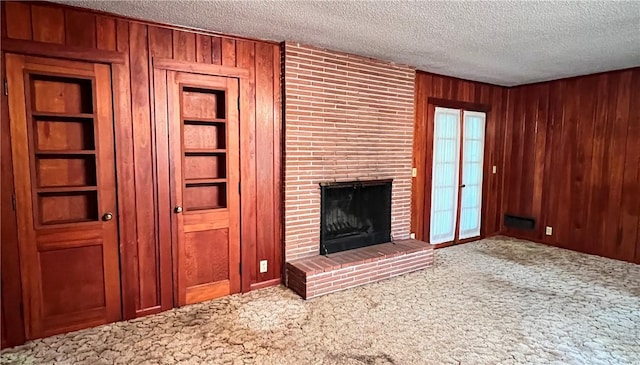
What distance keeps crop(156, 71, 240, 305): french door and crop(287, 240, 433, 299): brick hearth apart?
0.67 metres

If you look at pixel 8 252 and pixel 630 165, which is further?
pixel 630 165

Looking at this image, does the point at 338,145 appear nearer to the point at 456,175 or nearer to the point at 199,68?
the point at 199,68

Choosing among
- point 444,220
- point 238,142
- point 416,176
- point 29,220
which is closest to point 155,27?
point 238,142

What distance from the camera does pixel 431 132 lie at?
487cm

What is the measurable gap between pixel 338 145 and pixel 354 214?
85 cm

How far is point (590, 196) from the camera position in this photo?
484cm

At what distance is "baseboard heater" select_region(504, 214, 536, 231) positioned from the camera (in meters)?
5.51

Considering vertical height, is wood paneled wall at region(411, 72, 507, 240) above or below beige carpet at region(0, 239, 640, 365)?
above

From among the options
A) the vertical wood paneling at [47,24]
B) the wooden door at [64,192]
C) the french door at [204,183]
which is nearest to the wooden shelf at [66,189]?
the wooden door at [64,192]

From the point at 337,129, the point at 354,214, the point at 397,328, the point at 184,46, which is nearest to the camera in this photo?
the point at 397,328

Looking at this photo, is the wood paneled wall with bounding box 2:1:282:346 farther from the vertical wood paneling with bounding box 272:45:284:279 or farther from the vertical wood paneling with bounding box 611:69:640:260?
the vertical wood paneling with bounding box 611:69:640:260

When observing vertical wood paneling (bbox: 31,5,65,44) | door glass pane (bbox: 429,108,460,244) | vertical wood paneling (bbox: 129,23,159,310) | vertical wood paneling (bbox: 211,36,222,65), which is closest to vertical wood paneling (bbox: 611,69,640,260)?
door glass pane (bbox: 429,108,460,244)

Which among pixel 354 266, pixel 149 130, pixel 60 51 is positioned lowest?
pixel 354 266

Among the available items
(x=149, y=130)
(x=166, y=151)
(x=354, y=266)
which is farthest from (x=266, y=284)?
(x=149, y=130)
